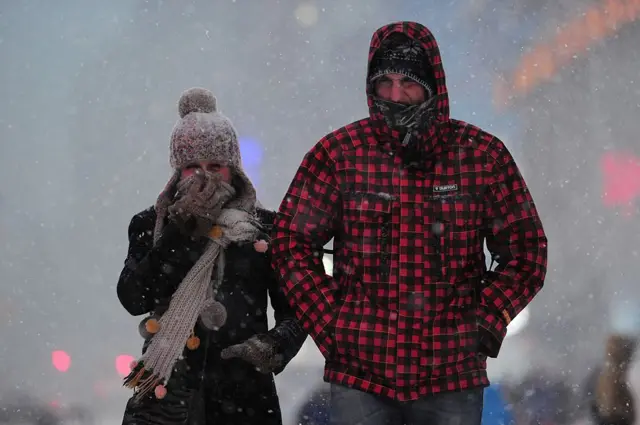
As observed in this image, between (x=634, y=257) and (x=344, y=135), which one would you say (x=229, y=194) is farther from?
(x=634, y=257)

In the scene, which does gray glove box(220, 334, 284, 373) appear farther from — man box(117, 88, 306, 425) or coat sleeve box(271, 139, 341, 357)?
coat sleeve box(271, 139, 341, 357)

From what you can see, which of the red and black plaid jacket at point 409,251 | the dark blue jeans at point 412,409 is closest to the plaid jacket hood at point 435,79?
the red and black plaid jacket at point 409,251

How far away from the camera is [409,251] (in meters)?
2.41

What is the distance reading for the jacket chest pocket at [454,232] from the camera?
244cm

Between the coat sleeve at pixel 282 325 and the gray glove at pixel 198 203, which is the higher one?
the gray glove at pixel 198 203

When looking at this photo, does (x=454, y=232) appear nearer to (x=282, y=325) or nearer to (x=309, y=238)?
(x=309, y=238)

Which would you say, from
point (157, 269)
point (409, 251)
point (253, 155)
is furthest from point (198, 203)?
point (253, 155)

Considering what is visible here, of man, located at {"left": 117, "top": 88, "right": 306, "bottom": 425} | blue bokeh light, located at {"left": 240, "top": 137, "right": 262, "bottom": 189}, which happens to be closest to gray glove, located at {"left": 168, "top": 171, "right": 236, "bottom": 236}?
man, located at {"left": 117, "top": 88, "right": 306, "bottom": 425}

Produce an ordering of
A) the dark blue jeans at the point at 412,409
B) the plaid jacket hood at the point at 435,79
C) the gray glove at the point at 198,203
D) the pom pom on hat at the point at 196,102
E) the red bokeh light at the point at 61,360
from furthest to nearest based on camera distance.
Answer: the red bokeh light at the point at 61,360, the pom pom on hat at the point at 196,102, the gray glove at the point at 198,203, the plaid jacket hood at the point at 435,79, the dark blue jeans at the point at 412,409

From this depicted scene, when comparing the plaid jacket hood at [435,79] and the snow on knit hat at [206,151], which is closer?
the plaid jacket hood at [435,79]

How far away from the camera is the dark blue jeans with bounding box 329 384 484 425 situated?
239 centimetres

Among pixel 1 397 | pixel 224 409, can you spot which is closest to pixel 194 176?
pixel 224 409

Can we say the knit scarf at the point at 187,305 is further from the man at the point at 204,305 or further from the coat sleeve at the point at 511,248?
the coat sleeve at the point at 511,248

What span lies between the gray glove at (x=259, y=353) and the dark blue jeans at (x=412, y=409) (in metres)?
0.31
